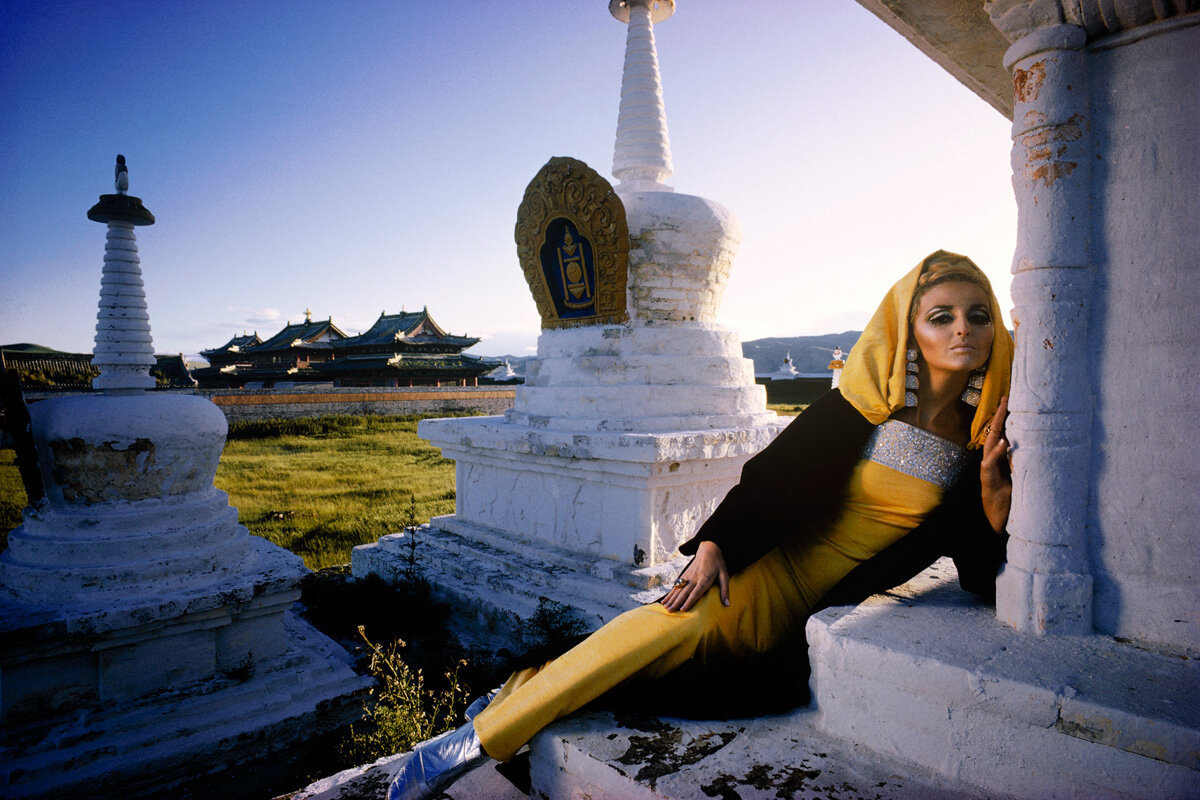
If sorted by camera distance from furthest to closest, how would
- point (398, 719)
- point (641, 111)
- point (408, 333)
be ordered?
point (408, 333), point (641, 111), point (398, 719)

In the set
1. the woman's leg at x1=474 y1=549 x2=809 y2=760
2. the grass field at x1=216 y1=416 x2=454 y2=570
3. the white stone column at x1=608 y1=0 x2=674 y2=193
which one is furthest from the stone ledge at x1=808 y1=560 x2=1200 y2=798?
the grass field at x1=216 y1=416 x2=454 y2=570

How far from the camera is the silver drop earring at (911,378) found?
2.16 metres

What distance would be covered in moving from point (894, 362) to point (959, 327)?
221mm

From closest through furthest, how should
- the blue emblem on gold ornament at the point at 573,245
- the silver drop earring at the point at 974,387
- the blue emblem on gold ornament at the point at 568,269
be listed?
the silver drop earring at the point at 974,387 → the blue emblem on gold ornament at the point at 573,245 → the blue emblem on gold ornament at the point at 568,269

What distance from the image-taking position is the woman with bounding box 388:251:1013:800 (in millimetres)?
2059

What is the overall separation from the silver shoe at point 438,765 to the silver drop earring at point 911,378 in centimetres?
180

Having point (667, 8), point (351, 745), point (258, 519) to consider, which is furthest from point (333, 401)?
point (351, 745)

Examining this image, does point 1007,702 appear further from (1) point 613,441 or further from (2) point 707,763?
(1) point 613,441

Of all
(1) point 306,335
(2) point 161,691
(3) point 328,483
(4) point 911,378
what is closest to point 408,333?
(1) point 306,335

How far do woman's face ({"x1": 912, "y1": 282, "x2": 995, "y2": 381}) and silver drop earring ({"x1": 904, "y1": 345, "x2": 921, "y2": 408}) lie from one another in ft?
0.24

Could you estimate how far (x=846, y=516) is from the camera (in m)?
2.27

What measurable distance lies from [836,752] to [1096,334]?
1422mm

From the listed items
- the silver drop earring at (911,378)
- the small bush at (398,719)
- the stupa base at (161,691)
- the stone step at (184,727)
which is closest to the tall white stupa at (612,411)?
the small bush at (398,719)

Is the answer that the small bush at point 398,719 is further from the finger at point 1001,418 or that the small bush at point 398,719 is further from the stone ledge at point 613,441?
the finger at point 1001,418
